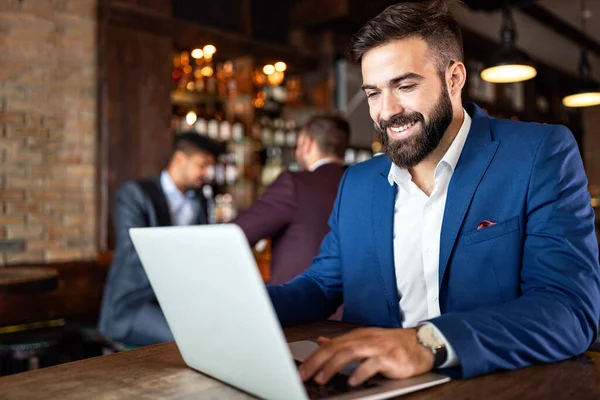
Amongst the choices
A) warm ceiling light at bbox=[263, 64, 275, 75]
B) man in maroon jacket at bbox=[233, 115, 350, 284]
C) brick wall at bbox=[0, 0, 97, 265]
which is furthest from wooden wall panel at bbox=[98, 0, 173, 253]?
man in maroon jacket at bbox=[233, 115, 350, 284]

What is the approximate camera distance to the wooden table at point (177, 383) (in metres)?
0.85

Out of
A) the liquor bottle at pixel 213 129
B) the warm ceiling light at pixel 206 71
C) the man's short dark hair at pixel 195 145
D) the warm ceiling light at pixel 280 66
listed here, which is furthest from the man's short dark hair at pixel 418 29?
the warm ceiling light at pixel 280 66

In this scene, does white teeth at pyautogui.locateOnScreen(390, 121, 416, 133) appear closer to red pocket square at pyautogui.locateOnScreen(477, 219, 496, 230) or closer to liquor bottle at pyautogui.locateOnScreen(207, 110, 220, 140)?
red pocket square at pyautogui.locateOnScreen(477, 219, 496, 230)

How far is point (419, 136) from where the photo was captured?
1422 millimetres

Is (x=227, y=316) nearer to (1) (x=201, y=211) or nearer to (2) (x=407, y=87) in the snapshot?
(2) (x=407, y=87)

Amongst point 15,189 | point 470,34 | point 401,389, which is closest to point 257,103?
point 15,189

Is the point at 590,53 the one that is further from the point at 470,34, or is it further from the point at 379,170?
the point at 379,170

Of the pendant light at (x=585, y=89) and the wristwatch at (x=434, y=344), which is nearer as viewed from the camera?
A: the wristwatch at (x=434, y=344)

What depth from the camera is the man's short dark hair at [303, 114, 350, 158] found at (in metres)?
2.93

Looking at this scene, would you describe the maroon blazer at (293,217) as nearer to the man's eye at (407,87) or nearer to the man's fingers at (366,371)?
the man's eye at (407,87)

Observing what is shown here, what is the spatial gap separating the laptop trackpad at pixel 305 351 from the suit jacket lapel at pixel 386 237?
0.37m

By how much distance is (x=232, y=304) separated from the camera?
78cm

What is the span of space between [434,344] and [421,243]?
0.54 m

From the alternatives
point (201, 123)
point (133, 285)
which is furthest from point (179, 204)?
point (201, 123)
